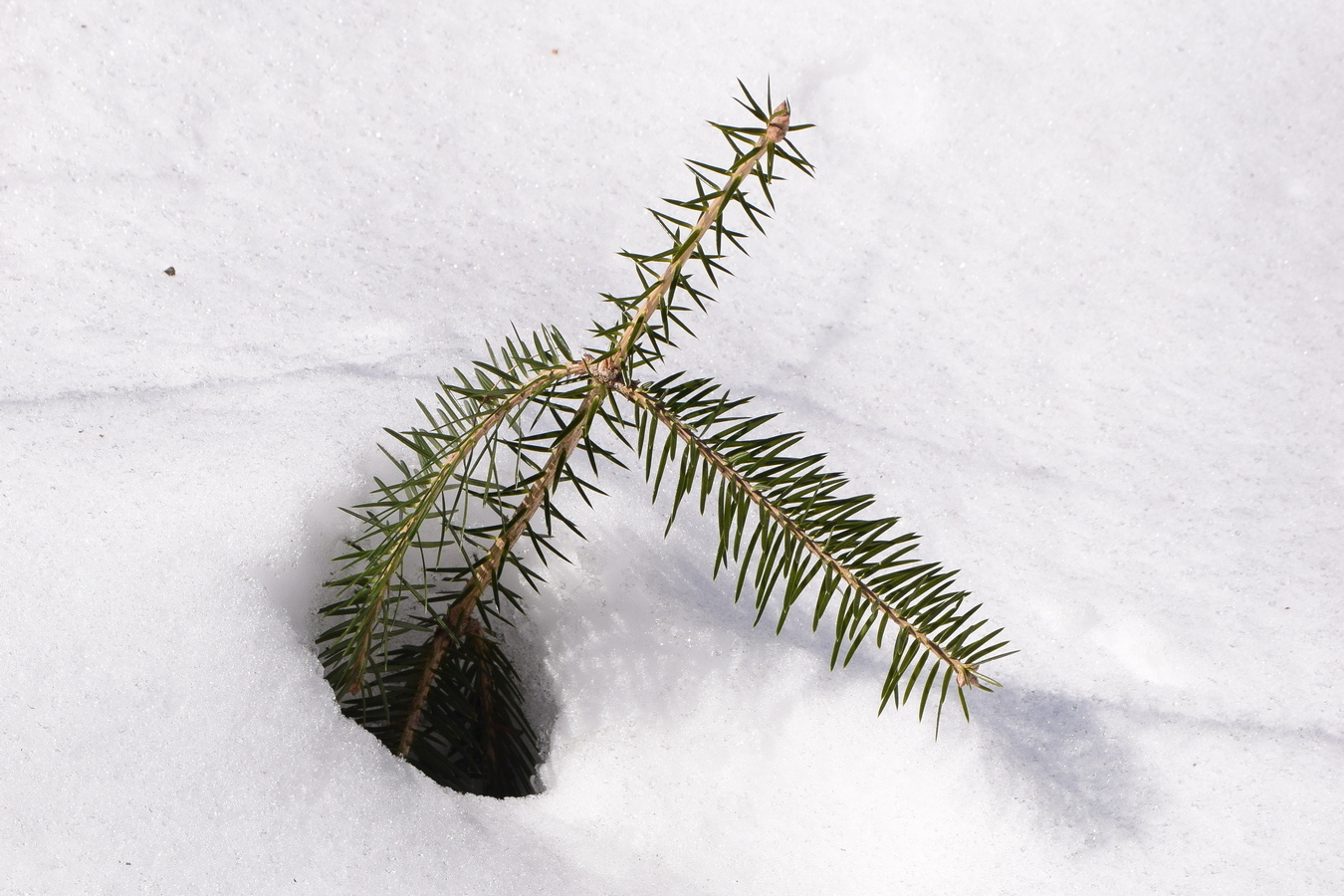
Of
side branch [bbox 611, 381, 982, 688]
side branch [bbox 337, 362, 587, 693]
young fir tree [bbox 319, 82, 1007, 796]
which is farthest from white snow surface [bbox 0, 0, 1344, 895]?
side branch [bbox 611, 381, 982, 688]

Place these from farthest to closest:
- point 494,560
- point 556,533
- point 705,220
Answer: point 556,533 → point 494,560 → point 705,220

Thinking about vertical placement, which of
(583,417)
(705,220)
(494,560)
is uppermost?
Result: (705,220)

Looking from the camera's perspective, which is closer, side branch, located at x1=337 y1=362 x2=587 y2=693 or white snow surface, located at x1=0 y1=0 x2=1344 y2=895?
side branch, located at x1=337 y1=362 x2=587 y2=693

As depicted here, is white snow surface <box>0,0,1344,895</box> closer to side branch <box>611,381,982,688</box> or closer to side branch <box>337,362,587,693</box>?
side branch <box>337,362,587,693</box>

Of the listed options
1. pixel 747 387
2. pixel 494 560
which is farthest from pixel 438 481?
pixel 747 387

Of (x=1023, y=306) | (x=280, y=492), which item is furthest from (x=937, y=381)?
(x=280, y=492)

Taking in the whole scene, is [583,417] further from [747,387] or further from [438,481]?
[747,387]

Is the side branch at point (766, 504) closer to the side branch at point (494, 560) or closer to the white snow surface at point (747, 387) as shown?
the side branch at point (494, 560)

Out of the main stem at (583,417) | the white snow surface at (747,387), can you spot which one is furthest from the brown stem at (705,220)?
the white snow surface at (747,387)
